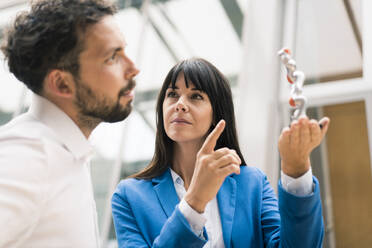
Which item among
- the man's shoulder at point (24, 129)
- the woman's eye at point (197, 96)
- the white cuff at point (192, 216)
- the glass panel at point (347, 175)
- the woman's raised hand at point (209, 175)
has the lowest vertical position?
the glass panel at point (347, 175)

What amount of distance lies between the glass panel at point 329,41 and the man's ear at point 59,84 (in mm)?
2968

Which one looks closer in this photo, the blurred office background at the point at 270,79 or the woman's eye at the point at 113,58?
the woman's eye at the point at 113,58

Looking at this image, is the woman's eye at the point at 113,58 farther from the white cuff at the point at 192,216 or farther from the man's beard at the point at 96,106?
the white cuff at the point at 192,216

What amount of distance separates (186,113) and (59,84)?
1.80ft

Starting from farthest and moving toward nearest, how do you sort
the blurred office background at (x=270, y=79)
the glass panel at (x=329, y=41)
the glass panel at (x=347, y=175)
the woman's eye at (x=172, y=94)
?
the glass panel at (x=329, y=41)
the blurred office background at (x=270, y=79)
the glass panel at (x=347, y=175)
the woman's eye at (x=172, y=94)

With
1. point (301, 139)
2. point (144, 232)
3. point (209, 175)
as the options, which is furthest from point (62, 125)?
point (301, 139)

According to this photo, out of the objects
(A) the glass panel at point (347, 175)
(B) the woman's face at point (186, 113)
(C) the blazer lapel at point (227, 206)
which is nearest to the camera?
(C) the blazer lapel at point (227, 206)

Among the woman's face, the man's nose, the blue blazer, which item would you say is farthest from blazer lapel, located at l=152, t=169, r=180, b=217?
the man's nose

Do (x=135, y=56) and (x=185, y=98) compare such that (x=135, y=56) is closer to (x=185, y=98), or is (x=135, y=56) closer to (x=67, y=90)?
(x=185, y=98)

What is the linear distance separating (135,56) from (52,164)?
3.83m

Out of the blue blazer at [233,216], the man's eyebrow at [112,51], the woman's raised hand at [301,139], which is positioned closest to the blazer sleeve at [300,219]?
the blue blazer at [233,216]

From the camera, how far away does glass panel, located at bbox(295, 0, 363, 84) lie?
11.6 ft

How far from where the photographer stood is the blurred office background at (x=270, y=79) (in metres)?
3.18

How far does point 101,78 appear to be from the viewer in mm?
1029
